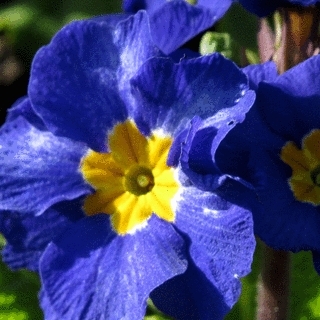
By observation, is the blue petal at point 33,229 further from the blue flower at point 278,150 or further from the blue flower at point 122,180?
the blue flower at point 278,150

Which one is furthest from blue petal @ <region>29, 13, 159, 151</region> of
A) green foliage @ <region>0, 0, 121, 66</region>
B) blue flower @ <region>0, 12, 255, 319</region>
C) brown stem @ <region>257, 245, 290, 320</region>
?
green foliage @ <region>0, 0, 121, 66</region>

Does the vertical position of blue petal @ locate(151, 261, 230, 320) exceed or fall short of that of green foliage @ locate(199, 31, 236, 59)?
it falls short

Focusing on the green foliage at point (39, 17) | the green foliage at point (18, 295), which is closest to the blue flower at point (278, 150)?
the green foliage at point (18, 295)

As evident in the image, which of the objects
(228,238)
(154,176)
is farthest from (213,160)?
(154,176)

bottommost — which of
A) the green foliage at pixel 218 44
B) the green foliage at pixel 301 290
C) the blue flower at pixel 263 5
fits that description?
the green foliage at pixel 301 290

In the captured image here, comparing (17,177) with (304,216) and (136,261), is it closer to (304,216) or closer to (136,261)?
(136,261)

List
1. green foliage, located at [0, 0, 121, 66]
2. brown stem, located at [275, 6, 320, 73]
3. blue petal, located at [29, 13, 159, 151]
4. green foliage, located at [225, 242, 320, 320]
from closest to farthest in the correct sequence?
blue petal, located at [29, 13, 159, 151] < brown stem, located at [275, 6, 320, 73] < green foliage, located at [225, 242, 320, 320] < green foliage, located at [0, 0, 121, 66]

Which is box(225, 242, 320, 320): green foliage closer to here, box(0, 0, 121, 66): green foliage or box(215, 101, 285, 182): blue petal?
box(215, 101, 285, 182): blue petal
